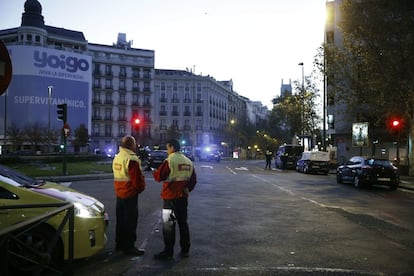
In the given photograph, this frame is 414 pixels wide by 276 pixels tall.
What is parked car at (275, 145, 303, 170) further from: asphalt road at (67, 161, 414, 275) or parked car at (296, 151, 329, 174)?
asphalt road at (67, 161, 414, 275)

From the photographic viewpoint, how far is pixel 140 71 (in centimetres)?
10794

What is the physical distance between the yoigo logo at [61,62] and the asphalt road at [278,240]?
74.5 meters

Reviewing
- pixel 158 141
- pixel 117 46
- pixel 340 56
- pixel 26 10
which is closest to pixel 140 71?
pixel 117 46

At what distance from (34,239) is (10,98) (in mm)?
83523

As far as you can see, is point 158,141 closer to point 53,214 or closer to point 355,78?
point 355,78

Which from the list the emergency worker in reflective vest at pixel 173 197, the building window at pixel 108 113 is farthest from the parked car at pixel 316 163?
the building window at pixel 108 113

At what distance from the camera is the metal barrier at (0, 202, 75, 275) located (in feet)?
11.1

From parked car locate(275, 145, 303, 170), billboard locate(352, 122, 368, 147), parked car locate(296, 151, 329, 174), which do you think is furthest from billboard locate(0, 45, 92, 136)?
billboard locate(352, 122, 368, 147)

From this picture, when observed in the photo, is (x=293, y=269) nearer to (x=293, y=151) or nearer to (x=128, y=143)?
(x=128, y=143)

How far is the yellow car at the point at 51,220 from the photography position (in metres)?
4.51

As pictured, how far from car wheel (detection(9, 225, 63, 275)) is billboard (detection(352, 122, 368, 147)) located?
30642 mm

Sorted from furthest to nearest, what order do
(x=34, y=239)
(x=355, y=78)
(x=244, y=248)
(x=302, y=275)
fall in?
(x=355, y=78) < (x=244, y=248) < (x=302, y=275) < (x=34, y=239)

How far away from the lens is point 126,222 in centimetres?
730

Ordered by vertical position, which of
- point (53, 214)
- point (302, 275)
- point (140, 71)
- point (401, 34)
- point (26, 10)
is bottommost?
point (302, 275)
